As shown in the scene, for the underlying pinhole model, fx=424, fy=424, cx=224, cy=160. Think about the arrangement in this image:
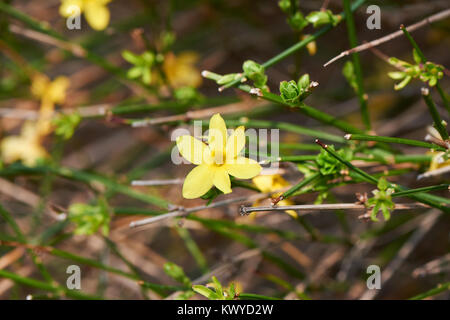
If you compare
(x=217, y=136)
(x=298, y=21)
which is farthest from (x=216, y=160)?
(x=298, y=21)

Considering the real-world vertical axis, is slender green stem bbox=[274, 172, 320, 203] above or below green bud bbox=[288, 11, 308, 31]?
below

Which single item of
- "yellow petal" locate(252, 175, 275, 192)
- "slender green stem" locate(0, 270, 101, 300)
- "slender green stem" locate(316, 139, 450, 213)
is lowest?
"slender green stem" locate(0, 270, 101, 300)

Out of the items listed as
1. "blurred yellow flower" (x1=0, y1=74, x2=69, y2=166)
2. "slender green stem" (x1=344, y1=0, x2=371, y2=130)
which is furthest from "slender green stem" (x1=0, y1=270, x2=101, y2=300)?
"slender green stem" (x1=344, y1=0, x2=371, y2=130)

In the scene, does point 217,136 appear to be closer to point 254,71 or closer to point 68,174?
point 254,71

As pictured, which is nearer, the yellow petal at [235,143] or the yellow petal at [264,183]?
the yellow petal at [235,143]

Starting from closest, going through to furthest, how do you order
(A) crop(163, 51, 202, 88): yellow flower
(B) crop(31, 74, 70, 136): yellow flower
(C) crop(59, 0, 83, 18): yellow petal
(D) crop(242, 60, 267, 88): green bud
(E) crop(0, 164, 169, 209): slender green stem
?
(D) crop(242, 60, 267, 88): green bud < (C) crop(59, 0, 83, 18): yellow petal < (E) crop(0, 164, 169, 209): slender green stem < (B) crop(31, 74, 70, 136): yellow flower < (A) crop(163, 51, 202, 88): yellow flower

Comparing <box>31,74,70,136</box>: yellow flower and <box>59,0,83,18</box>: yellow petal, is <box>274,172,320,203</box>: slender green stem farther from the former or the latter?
<box>31,74,70,136</box>: yellow flower

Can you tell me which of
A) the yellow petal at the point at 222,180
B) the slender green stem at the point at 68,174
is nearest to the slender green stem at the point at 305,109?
the yellow petal at the point at 222,180

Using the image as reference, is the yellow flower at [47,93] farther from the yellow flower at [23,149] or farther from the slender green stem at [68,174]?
the slender green stem at [68,174]
